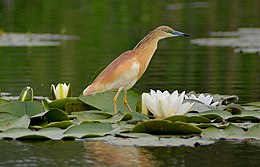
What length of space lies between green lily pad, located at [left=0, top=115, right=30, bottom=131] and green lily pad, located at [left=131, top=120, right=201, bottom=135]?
2.29 ft

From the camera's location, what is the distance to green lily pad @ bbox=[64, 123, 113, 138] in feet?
17.4

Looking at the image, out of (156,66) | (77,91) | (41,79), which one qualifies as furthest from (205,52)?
(77,91)

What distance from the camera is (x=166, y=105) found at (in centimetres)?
565

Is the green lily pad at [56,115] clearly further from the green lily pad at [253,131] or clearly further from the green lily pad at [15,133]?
the green lily pad at [253,131]

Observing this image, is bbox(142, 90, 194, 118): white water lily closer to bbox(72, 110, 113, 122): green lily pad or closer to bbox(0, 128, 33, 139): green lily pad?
bbox(72, 110, 113, 122): green lily pad

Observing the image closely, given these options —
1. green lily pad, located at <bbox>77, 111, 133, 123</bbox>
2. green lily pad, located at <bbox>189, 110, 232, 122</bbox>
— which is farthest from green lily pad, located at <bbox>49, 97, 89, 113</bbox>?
green lily pad, located at <bbox>189, 110, 232, 122</bbox>

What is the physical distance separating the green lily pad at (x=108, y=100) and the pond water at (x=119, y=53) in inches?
35.1

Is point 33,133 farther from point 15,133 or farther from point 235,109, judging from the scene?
point 235,109

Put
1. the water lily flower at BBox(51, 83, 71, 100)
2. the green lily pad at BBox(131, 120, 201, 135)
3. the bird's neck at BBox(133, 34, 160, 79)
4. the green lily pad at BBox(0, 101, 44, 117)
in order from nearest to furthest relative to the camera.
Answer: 1. the green lily pad at BBox(131, 120, 201, 135)
2. the green lily pad at BBox(0, 101, 44, 117)
3. the bird's neck at BBox(133, 34, 160, 79)
4. the water lily flower at BBox(51, 83, 71, 100)

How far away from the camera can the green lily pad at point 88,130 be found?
17.4ft

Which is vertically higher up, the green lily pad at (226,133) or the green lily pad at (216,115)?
the green lily pad at (216,115)

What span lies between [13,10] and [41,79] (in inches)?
466

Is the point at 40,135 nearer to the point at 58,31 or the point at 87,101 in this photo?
the point at 87,101

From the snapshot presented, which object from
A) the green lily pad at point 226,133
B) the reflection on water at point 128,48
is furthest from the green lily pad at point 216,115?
the reflection on water at point 128,48
